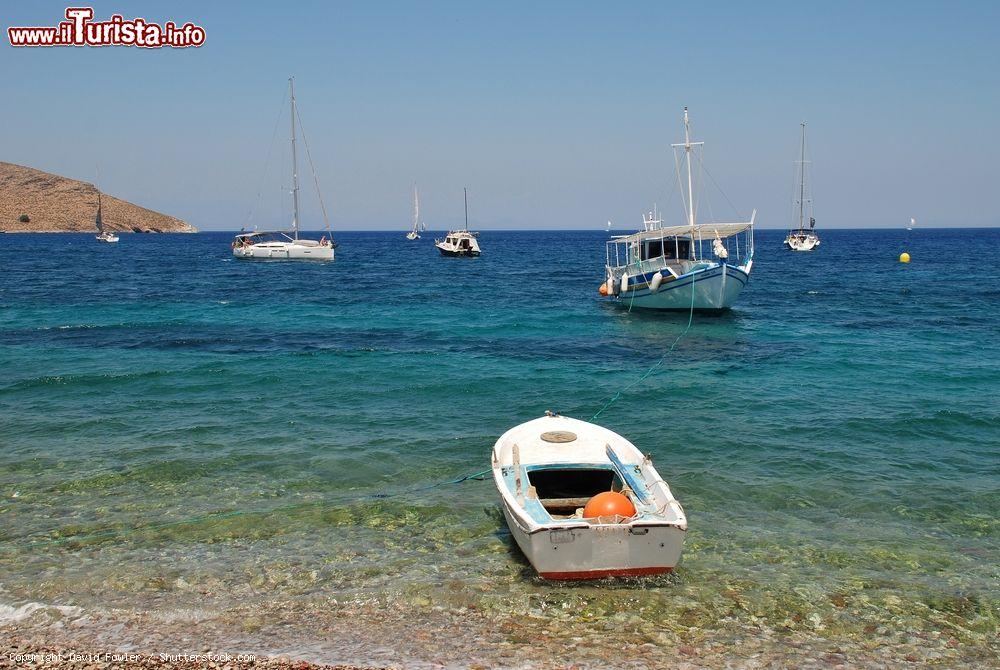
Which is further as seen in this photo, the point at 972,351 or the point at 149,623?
the point at 972,351

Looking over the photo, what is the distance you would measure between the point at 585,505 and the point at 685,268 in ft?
86.9

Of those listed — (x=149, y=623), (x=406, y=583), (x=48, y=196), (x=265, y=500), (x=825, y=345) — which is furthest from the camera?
(x=48, y=196)

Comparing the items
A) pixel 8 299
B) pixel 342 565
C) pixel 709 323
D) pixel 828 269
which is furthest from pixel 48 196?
pixel 342 565

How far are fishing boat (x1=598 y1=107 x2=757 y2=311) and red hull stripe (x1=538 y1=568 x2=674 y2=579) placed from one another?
25404mm

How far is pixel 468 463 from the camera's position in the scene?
45.5ft

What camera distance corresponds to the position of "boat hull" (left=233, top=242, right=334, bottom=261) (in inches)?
2936

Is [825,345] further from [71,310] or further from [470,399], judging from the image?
[71,310]

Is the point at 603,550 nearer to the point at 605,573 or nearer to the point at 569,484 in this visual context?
the point at 605,573

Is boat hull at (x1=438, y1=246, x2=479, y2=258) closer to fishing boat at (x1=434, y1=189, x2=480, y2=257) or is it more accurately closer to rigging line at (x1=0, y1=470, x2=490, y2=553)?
fishing boat at (x1=434, y1=189, x2=480, y2=257)

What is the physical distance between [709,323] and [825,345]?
6.25m

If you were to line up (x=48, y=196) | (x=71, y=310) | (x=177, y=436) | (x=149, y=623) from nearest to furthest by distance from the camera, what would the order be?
(x=149, y=623) → (x=177, y=436) → (x=71, y=310) → (x=48, y=196)

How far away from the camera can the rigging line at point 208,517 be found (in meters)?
10.0

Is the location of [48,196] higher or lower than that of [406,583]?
higher

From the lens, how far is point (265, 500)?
39.0 feet
